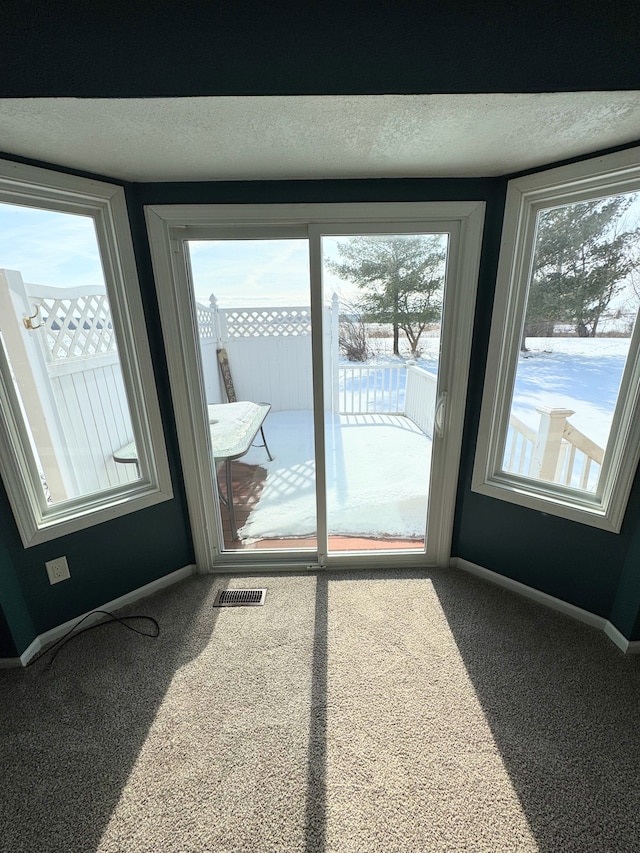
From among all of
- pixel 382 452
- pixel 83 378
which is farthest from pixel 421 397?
pixel 83 378

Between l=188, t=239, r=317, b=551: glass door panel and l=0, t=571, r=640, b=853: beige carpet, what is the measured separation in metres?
0.58

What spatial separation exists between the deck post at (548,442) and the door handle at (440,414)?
46cm

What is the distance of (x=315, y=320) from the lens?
185 cm

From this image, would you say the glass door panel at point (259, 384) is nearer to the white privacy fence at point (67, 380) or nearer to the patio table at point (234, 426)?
the patio table at point (234, 426)

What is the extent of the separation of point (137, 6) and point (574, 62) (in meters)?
1.07

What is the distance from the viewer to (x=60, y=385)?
1.71 meters

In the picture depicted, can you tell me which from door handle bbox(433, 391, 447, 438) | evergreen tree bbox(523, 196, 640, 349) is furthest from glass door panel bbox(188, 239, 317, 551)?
evergreen tree bbox(523, 196, 640, 349)

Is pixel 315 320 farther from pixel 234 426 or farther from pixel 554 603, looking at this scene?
pixel 554 603

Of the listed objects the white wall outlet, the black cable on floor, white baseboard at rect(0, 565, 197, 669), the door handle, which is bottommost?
the black cable on floor

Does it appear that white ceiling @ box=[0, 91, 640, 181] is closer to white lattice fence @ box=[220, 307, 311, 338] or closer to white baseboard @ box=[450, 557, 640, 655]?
white lattice fence @ box=[220, 307, 311, 338]

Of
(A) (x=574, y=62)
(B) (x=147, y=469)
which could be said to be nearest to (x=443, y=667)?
(B) (x=147, y=469)

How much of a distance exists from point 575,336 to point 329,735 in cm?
199

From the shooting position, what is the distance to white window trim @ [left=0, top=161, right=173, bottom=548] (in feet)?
4.83

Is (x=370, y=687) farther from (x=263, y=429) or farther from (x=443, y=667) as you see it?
(x=263, y=429)
